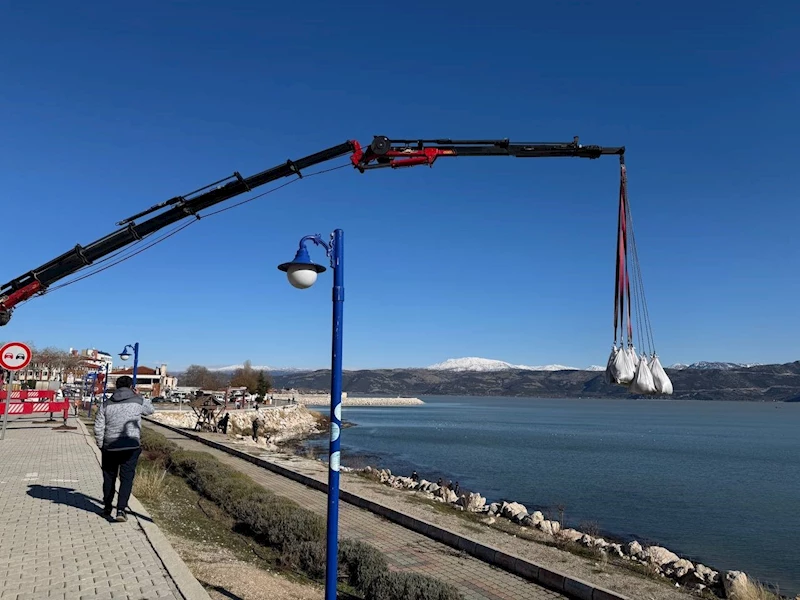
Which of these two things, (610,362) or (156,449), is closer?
(610,362)

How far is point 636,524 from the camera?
20266 millimetres

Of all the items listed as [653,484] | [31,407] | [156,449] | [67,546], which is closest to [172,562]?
[67,546]

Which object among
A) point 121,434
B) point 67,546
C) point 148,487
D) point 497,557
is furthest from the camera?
point 148,487

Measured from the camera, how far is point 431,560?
848 cm

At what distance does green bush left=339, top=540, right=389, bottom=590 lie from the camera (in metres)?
6.84

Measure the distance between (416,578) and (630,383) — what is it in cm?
328

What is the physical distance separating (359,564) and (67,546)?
143 inches

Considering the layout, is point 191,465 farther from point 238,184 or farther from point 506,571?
point 506,571

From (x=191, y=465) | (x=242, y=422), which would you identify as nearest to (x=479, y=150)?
(x=191, y=465)

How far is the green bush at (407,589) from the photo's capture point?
19.7 feet

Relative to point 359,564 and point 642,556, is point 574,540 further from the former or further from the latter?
point 359,564

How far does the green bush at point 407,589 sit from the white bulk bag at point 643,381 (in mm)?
2976

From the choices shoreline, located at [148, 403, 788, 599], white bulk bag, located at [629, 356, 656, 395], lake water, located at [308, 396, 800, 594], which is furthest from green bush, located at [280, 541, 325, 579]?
lake water, located at [308, 396, 800, 594]

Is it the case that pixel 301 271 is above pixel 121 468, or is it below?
above
